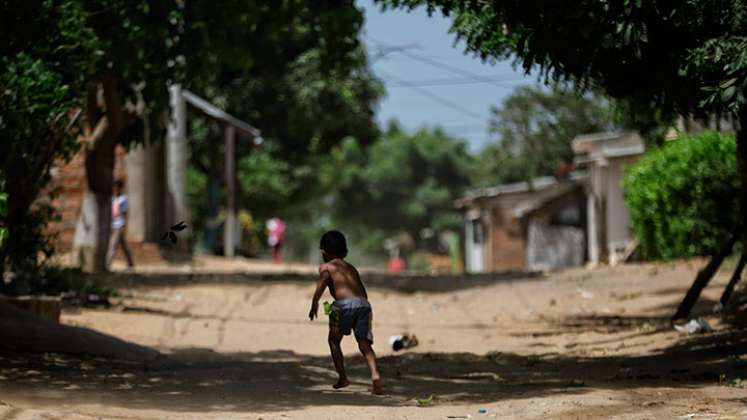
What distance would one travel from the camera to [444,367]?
36.4 feet

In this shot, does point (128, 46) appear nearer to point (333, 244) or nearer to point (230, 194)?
point (333, 244)

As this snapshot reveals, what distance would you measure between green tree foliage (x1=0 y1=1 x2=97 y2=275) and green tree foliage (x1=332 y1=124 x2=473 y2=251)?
202 ft

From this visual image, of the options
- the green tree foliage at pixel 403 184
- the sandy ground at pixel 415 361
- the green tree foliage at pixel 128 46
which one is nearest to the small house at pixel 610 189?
the sandy ground at pixel 415 361

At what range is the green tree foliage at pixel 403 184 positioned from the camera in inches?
3019

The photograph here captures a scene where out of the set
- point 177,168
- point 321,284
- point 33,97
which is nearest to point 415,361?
point 321,284

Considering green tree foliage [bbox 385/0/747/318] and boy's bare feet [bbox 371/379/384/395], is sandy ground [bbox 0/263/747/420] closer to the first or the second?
boy's bare feet [bbox 371/379/384/395]

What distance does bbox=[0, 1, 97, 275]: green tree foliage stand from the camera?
10930mm

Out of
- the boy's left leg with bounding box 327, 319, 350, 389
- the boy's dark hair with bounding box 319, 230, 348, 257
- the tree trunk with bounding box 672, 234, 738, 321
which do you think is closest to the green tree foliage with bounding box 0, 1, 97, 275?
the boy's dark hair with bounding box 319, 230, 348, 257

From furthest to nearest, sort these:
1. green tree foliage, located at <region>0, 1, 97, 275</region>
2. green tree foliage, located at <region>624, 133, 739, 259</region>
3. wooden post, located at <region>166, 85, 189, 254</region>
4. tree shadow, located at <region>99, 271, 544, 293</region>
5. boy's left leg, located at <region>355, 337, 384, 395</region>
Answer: wooden post, located at <region>166, 85, 189, 254</region> < green tree foliage, located at <region>624, 133, 739, 259</region> < tree shadow, located at <region>99, 271, 544, 293</region> < green tree foliage, located at <region>0, 1, 97, 275</region> < boy's left leg, located at <region>355, 337, 384, 395</region>

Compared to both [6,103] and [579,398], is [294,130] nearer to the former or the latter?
[6,103]

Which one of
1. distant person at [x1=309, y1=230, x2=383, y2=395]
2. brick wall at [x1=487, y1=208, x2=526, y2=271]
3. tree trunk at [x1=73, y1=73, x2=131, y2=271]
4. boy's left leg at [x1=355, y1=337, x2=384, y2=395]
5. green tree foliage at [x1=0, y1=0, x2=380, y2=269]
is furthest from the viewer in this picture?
brick wall at [x1=487, y1=208, x2=526, y2=271]

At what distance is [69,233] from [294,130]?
1537cm

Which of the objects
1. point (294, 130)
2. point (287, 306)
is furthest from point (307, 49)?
point (287, 306)

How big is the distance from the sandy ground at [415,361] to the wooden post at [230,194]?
1224 centimetres
